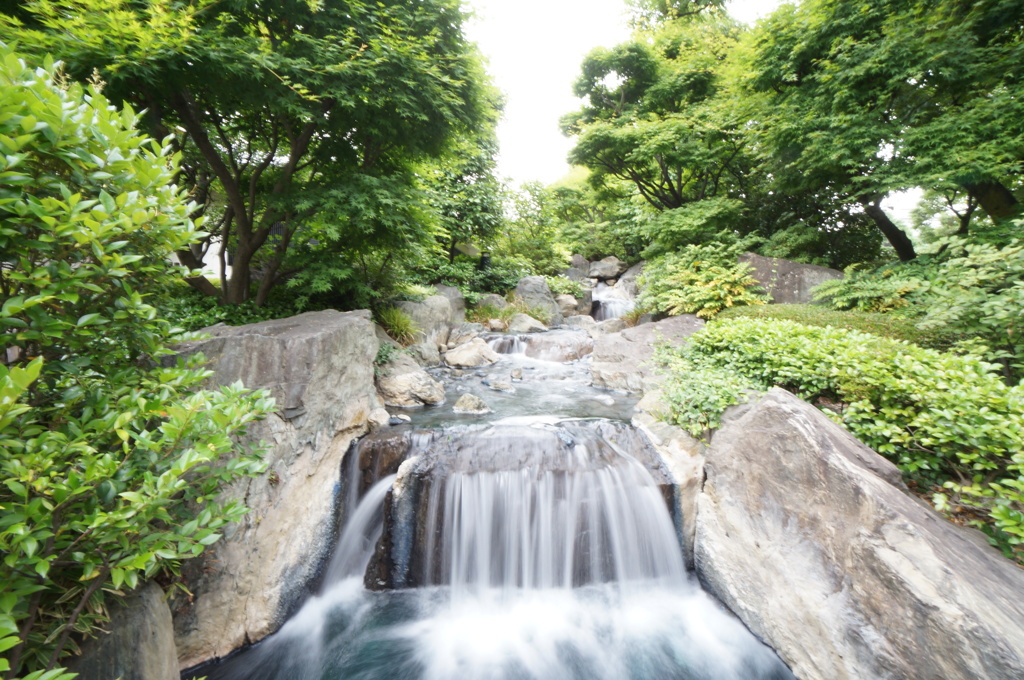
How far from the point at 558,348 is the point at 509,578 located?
724 cm

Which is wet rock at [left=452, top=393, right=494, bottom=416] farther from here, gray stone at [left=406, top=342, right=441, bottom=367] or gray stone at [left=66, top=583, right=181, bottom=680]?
gray stone at [left=66, top=583, right=181, bottom=680]

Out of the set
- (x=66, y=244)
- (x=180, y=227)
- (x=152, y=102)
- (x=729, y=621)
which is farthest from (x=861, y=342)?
(x=152, y=102)

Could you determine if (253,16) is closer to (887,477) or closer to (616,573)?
(616,573)

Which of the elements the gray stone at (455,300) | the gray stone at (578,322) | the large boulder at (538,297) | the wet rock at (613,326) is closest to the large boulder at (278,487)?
the gray stone at (455,300)

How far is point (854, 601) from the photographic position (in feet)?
8.88

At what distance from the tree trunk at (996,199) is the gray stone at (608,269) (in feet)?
46.8

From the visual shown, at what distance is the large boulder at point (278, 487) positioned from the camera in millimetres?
3223

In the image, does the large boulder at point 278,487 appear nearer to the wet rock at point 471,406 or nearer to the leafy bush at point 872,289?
the wet rock at point 471,406

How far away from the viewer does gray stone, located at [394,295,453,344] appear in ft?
32.0

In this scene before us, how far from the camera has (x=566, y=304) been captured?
17188 millimetres

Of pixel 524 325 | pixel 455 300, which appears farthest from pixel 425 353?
pixel 524 325

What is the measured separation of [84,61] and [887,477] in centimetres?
A: 903

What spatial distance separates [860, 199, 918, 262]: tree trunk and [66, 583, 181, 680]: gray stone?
12.6 m

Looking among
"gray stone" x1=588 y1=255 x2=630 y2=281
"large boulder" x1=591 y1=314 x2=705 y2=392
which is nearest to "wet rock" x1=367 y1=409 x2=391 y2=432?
"large boulder" x1=591 y1=314 x2=705 y2=392
